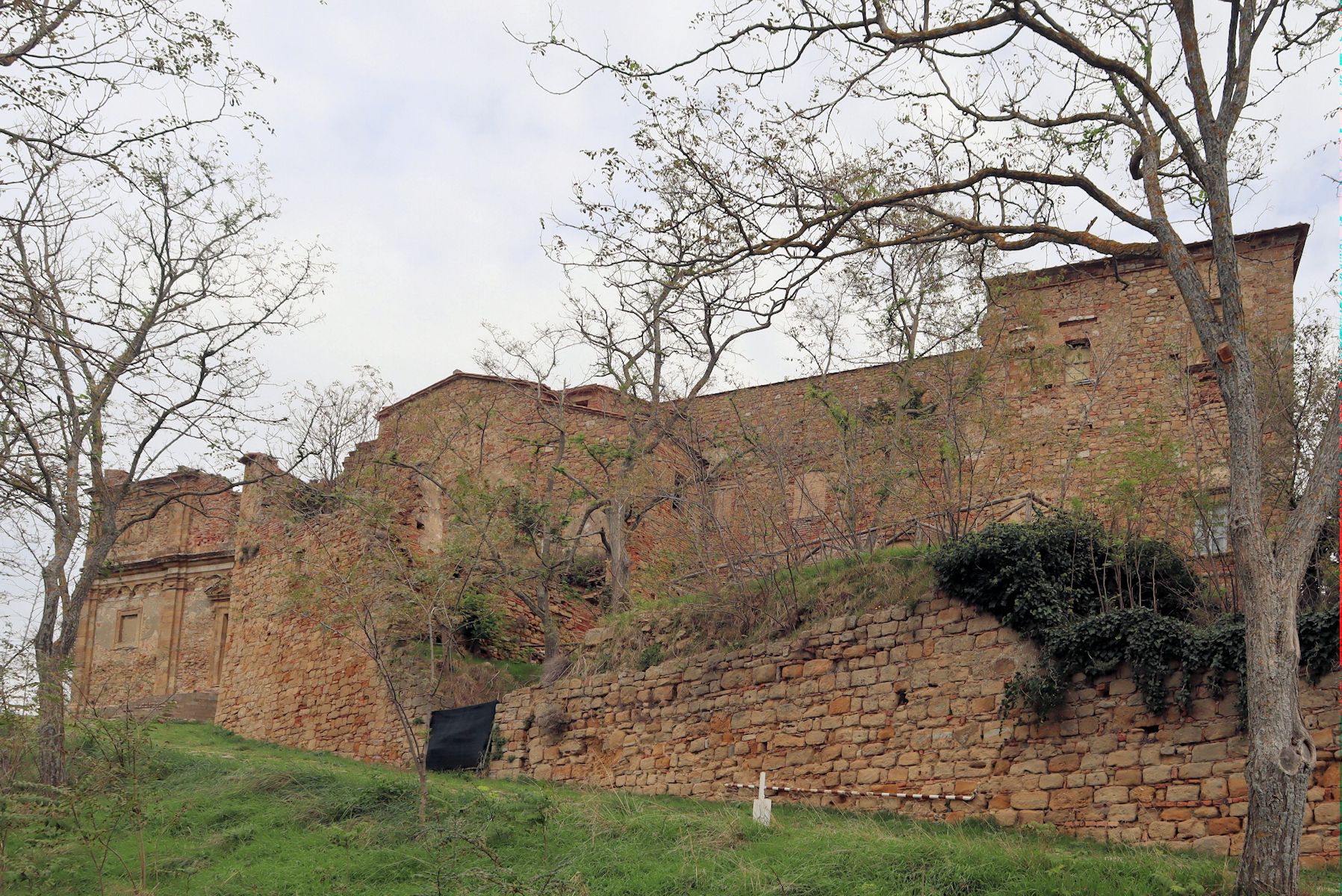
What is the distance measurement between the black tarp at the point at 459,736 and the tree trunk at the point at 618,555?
2.66 m

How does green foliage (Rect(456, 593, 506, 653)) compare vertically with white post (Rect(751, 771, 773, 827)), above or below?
above

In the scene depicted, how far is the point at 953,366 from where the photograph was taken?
18938mm

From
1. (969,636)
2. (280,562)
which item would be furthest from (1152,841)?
(280,562)

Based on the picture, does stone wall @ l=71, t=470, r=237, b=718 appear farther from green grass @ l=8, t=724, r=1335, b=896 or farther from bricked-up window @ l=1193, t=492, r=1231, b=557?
bricked-up window @ l=1193, t=492, r=1231, b=557

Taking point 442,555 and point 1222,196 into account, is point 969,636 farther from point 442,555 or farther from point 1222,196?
point 442,555

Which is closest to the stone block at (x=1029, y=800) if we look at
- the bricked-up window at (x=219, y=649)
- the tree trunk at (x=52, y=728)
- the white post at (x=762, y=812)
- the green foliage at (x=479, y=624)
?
the white post at (x=762, y=812)

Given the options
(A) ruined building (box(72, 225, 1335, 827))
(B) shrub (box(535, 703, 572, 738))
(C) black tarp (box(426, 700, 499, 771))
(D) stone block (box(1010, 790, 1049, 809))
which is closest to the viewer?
(D) stone block (box(1010, 790, 1049, 809))

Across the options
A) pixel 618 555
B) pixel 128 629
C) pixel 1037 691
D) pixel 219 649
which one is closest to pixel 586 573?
pixel 618 555

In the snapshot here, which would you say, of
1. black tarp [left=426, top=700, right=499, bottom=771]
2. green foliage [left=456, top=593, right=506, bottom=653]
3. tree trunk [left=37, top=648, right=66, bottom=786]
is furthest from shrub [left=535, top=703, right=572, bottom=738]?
tree trunk [left=37, top=648, right=66, bottom=786]

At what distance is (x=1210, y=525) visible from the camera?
12.4 meters

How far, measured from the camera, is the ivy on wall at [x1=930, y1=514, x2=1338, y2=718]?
413 inches

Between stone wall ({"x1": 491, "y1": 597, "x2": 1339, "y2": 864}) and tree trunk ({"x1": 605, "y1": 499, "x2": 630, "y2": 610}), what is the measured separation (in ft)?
7.98

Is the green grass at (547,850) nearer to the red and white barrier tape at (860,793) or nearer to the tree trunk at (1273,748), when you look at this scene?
the red and white barrier tape at (860,793)

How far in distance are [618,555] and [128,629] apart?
1972 cm
